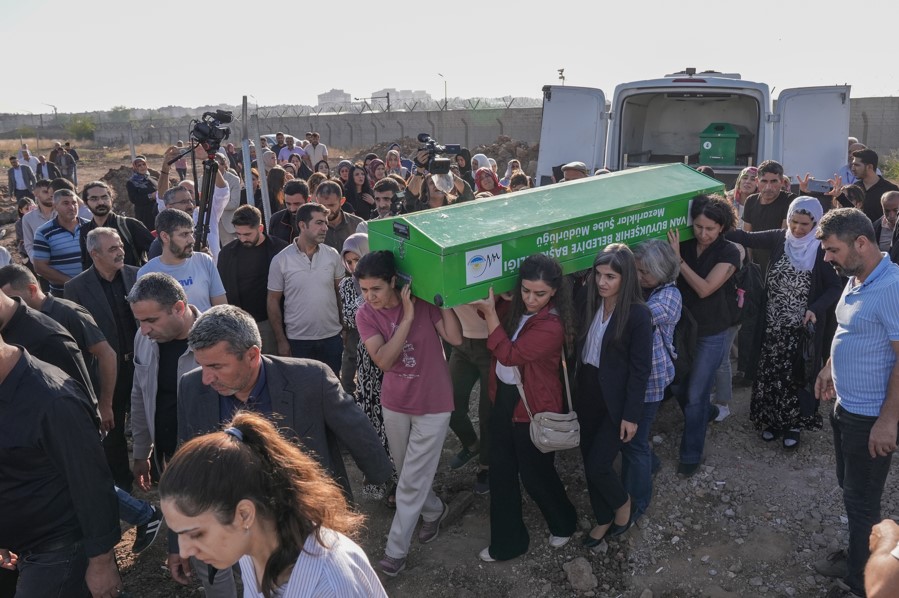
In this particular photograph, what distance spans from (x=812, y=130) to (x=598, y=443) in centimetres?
546

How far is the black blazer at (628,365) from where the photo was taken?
140 inches

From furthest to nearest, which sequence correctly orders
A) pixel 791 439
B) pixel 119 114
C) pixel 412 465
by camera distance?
pixel 119 114, pixel 791 439, pixel 412 465

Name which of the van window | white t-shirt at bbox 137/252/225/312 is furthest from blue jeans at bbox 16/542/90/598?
the van window

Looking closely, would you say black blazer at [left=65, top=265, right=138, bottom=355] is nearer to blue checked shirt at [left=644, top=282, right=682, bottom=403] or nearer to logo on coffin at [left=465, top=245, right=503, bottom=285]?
logo on coffin at [left=465, top=245, right=503, bottom=285]

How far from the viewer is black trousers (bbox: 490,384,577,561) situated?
3.78 m

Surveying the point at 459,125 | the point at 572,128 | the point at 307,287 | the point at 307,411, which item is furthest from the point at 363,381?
the point at 459,125

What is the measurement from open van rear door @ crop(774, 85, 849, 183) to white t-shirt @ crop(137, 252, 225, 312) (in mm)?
5945

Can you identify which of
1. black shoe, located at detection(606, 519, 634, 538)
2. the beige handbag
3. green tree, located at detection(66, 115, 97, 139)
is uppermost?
green tree, located at detection(66, 115, 97, 139)

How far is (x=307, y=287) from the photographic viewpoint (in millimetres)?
4938

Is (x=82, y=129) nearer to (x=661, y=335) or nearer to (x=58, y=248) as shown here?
(x=58, y=248)

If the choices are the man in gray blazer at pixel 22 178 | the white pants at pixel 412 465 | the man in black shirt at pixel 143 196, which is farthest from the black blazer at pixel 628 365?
the man in gray blazer at pixel 22 178

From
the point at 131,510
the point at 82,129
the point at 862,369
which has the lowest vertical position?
the point at 131,510

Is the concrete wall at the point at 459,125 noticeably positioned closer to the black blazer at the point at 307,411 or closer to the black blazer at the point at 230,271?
the black blazer at the point at 230,271

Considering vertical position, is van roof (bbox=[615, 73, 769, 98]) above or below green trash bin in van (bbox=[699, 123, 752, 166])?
above
